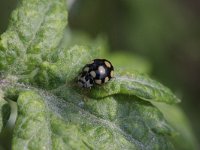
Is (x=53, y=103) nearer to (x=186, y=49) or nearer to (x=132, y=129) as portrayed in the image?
(x=132, y=129)

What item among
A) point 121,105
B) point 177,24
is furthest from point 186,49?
point 121,105

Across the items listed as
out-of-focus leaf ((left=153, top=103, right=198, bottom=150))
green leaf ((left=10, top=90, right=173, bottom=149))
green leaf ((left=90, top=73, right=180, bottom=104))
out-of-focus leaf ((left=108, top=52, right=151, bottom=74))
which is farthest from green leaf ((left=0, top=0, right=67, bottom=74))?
out-of-focus leaf ((left=108, top=52, right=151, bottom=74))

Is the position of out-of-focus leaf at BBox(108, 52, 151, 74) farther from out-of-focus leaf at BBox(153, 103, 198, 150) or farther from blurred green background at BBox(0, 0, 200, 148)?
blurred green background at BBox(0, 0, 200, 148)

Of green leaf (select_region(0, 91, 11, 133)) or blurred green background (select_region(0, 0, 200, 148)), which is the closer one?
green leaf (select_region(0, 91, 11, 133))

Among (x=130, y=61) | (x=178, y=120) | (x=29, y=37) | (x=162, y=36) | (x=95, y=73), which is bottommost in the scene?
(x=178, y=120)

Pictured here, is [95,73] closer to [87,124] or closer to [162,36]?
[87,124]

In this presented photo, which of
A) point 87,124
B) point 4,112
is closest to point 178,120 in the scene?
point 87,124
